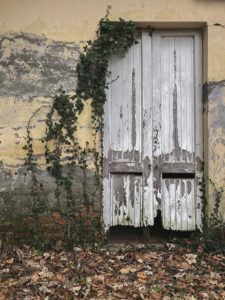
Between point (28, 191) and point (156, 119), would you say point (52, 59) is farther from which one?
point (28, 191)

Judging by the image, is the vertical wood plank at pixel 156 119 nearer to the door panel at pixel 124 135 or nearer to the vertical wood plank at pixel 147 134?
the vertical wood plank at pixel 147 134

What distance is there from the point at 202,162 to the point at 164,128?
688mm

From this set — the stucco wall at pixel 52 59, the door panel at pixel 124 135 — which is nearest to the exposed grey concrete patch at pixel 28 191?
the stucco wall at pixel 52 59

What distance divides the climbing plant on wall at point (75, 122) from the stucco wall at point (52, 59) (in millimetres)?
89

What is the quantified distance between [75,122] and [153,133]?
1070 millimetres

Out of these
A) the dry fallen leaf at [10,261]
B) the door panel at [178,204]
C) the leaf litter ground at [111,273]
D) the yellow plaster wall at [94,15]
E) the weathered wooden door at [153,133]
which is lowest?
the leaf litter ground at [111,273]

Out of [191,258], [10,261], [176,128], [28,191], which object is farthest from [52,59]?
[191,258]

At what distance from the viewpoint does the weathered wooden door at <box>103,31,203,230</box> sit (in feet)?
12.6

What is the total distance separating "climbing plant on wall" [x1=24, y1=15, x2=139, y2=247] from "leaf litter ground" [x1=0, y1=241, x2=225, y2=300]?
0.48m

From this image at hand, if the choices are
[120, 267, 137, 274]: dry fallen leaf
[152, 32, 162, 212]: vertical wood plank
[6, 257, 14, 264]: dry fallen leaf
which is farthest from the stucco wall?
[120, 267, 137, 274]: dry fallen leaf

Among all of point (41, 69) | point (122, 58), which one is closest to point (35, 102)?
point (41, 69)

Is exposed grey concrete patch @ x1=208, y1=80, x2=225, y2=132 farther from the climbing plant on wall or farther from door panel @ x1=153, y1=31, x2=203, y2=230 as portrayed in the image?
the climbing plant on wall

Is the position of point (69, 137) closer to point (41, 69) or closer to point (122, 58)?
point (41, 69)

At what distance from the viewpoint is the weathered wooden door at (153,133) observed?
3852 millimetres
